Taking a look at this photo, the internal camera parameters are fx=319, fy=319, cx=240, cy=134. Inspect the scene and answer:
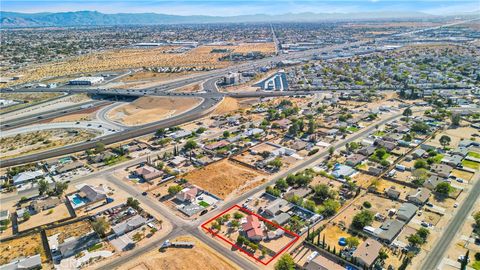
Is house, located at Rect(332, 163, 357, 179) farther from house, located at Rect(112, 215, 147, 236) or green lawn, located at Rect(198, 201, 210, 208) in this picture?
house, located at Rect(112, 215, 147, 236)

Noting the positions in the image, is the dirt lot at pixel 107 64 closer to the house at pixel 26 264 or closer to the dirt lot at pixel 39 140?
the dirt lot at pixel 39 140

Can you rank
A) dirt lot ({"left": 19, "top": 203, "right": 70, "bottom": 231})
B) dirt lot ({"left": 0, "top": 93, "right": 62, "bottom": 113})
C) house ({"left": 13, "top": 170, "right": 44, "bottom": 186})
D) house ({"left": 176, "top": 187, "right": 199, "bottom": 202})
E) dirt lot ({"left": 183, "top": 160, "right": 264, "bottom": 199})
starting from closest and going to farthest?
dirt lot ({"left": 19, "top": 203, "right": 70, "bottom": 231}) < house ({"left": 176, "top": 187, "right": 199, "bottom": 202}) < dirt lot ({"left": 183, "top": 160, "right": 264, "bottom": 199}) < house ({"left": 13, "top": 170, "right": 44, "bottom": 186}) < dirt lot ({"left": 0, "top": 93, "right": 62, "bottom": 113})

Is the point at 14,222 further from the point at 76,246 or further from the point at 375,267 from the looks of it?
the point at 375,267

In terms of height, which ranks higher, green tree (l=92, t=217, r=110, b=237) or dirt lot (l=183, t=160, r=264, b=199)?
green tree (l=92, t=217, r=110, b=237)

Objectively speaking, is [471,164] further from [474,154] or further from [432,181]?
[432,181]

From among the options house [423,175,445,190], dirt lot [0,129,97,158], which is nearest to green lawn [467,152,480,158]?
house [423,175,445,190]
